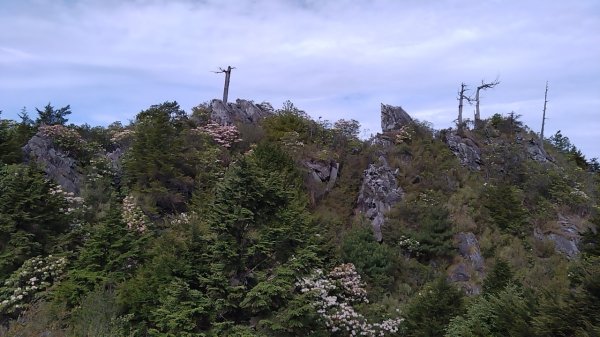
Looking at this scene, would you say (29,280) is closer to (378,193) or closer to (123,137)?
(123,137)

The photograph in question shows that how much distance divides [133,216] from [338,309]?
319 inches

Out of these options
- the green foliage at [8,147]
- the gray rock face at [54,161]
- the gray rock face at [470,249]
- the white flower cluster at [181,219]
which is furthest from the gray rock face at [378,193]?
the green foliage at [8,147]

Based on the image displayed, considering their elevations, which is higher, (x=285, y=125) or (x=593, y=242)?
(x=285, y=125)

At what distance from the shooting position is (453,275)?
1867 centimetres

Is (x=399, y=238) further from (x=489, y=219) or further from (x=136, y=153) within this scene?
(x=136, y=153)

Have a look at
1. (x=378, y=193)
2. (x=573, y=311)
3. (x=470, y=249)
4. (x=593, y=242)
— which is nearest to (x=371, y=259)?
(x=470, y=249)

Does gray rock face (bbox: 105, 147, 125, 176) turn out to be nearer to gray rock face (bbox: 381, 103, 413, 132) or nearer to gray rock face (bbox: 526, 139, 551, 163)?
gray rock face (bbox: 381, 103, 413, 132)

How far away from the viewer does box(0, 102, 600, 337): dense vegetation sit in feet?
40.3

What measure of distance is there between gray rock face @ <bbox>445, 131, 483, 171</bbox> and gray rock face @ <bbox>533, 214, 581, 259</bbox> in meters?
5.83

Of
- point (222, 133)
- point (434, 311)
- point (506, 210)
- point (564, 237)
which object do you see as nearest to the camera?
point (434, 311)

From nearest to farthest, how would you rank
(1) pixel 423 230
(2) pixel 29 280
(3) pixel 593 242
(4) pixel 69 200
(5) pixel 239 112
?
(3) pixel 593 242
(2) pixel 29 280
(4) pixel 69 200
(1) pixel 423 230
(5) pixel 239 112

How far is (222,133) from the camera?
24.2m

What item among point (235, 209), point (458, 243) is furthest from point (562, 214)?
point (235, 209)

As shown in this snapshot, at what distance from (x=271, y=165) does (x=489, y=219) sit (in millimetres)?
10650
